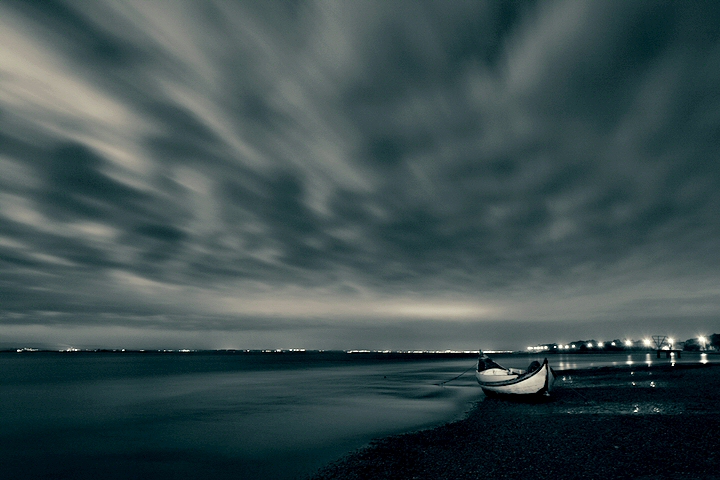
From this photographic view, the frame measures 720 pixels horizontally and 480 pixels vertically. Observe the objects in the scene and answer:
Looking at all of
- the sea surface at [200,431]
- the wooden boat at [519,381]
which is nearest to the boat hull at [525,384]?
the wooden boat at [519,381]

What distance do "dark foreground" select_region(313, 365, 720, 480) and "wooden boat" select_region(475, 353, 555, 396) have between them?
3.45m

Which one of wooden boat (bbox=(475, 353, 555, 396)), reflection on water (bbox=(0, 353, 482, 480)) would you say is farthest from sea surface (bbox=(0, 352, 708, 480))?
wooden boat (bbox=(475, 353, 555, 396))

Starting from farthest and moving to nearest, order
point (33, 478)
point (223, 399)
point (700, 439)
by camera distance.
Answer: point (223, 399) → point (33, 478) → point (700, 439)

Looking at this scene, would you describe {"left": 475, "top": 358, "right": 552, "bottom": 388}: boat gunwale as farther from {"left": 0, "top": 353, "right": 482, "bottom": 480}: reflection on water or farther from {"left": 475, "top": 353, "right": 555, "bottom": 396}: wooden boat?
{"left": 0, "top": 353, "right": 482, "bottom": 480}: reflection on water

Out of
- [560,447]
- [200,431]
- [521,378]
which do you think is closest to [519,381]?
[521,378]

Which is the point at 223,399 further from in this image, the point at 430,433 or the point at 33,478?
the point at 430,433

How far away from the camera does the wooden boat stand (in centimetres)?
3062

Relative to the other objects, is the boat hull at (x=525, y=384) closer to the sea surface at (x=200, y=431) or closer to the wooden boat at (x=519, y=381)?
the wooden boat at (x=519, y=381)

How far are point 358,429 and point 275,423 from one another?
6.98 meters

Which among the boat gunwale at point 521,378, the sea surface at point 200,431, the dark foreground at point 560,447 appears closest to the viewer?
the dark foreground at point 560,447

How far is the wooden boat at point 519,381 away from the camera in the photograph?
30.6 m

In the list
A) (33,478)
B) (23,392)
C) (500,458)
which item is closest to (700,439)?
(500,458)

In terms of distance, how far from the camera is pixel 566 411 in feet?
84.8

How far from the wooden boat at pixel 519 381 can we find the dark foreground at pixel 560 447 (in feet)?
11.3
